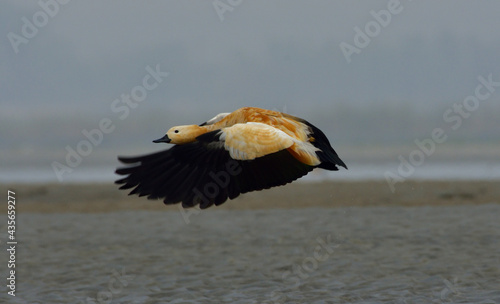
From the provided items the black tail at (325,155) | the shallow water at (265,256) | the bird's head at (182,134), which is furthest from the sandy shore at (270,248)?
the bird's head at (182,134)

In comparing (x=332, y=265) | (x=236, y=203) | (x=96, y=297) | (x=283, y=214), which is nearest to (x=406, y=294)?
(x=332, y=265)

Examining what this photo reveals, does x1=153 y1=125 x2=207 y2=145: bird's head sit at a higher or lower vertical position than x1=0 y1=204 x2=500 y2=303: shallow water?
higher

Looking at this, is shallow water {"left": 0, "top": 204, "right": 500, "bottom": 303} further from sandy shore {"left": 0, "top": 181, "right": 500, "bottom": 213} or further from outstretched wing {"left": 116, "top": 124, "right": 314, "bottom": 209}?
outstretched wing {"left": 116, "top": 124, "right": 314, "bottom": 209}

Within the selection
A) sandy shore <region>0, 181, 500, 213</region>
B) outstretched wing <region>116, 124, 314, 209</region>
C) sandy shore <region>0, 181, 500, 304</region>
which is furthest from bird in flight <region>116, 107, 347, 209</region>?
sandy shore <region>0, 181, 500, 213</region>

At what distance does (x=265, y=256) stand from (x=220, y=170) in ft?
20.9

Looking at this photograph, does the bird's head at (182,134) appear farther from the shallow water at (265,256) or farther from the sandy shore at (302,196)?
the sandy shore at (302,196)

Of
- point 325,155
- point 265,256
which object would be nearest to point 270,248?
point 265,256

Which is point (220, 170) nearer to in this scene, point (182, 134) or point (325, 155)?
point (182, 134)

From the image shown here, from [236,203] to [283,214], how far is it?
1812 millimetres

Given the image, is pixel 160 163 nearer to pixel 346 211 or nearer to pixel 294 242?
pixel 294 242

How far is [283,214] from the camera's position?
18734mm

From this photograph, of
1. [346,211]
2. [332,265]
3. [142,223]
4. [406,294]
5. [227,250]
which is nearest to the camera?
[406,294]

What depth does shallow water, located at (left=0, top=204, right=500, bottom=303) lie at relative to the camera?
11.1 meters

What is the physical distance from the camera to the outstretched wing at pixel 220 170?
7352mm
